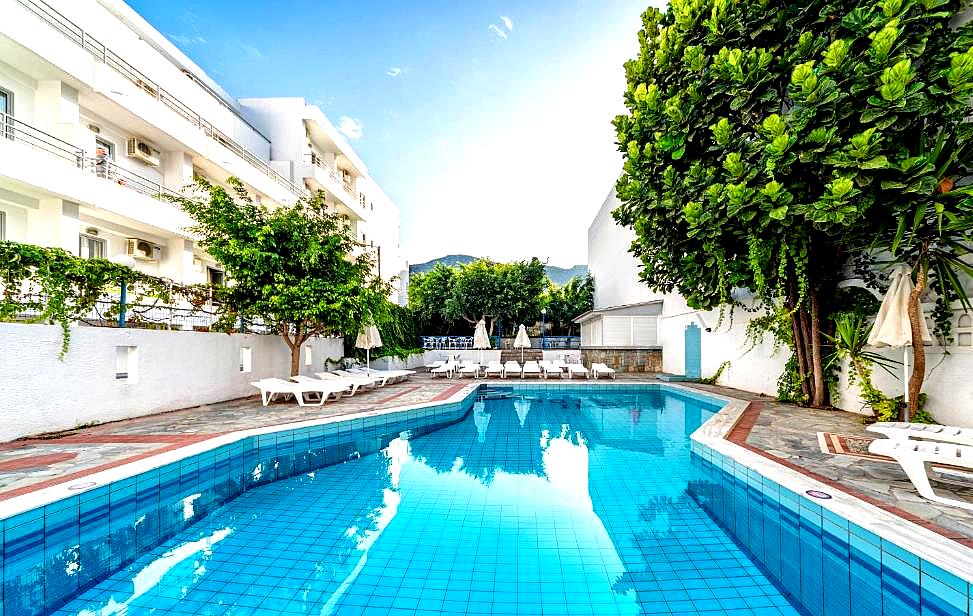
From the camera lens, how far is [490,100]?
24.7m

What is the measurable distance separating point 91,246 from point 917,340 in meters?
19.7

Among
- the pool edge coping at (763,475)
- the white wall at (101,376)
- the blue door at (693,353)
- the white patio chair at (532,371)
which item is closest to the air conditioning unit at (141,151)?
the white wall at (101,376)

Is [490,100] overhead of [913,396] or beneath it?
overhead

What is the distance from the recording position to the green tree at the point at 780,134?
19.1 feet

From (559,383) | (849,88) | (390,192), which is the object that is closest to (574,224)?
(390,192)

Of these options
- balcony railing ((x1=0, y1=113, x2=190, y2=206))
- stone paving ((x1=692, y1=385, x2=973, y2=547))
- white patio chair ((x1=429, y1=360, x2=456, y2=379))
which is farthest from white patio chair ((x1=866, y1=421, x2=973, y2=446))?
balcony railing ((x1=0, y1=113, x2=190, y2=206))

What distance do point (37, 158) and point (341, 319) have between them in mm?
7537

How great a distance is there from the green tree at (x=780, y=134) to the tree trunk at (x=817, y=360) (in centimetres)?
3

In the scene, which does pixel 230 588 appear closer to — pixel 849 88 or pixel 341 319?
pixel 341 319

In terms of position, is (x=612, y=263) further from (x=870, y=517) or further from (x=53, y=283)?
(x=53, y=283)

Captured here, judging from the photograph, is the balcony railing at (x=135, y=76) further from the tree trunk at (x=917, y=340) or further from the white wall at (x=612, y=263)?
the tree trunk at (x=917, y=340)

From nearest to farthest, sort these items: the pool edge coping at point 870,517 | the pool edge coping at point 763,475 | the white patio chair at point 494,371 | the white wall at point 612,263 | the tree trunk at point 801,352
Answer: the pool edge coping at point 870,517, the pool edge coping at point 763,475, the tree trunk at point 801,352, the white patio chair at point 494,371, the white wall at point 612,263

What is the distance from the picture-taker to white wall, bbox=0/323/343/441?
6.71 metres

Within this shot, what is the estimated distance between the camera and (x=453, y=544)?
14.0 ft
